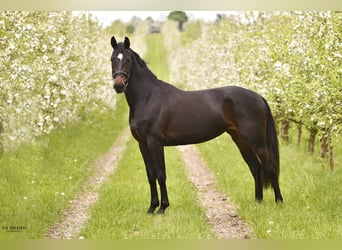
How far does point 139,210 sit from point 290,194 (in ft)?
7.93

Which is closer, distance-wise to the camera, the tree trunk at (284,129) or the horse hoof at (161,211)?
the horse hoof at (161,211)

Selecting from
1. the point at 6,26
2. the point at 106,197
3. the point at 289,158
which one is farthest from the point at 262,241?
the point at 6,26

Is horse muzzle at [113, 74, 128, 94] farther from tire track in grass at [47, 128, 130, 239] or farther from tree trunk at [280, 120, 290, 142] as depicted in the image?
tree trunk at [280, 120, 290, 142]

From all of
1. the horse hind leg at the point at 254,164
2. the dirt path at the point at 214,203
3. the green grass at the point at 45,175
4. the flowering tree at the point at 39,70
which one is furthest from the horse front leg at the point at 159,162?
the flowering tree at the point at 39,70

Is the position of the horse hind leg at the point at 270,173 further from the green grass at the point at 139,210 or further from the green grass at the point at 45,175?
the green grass at the point at 45,175

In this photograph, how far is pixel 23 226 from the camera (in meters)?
6.25

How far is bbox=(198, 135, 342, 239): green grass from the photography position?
19.8 ft

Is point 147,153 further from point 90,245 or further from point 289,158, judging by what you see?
point 289,158

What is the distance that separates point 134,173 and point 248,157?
6.97 feet

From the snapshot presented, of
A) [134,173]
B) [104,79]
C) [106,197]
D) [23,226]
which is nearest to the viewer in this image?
[23,226]

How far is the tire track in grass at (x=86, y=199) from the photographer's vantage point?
250 inches

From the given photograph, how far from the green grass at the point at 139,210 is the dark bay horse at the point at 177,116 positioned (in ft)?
1.25

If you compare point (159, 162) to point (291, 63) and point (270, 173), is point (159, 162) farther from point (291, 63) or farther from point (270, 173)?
point (291, 63)

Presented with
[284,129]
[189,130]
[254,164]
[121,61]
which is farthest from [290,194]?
[284,129]
